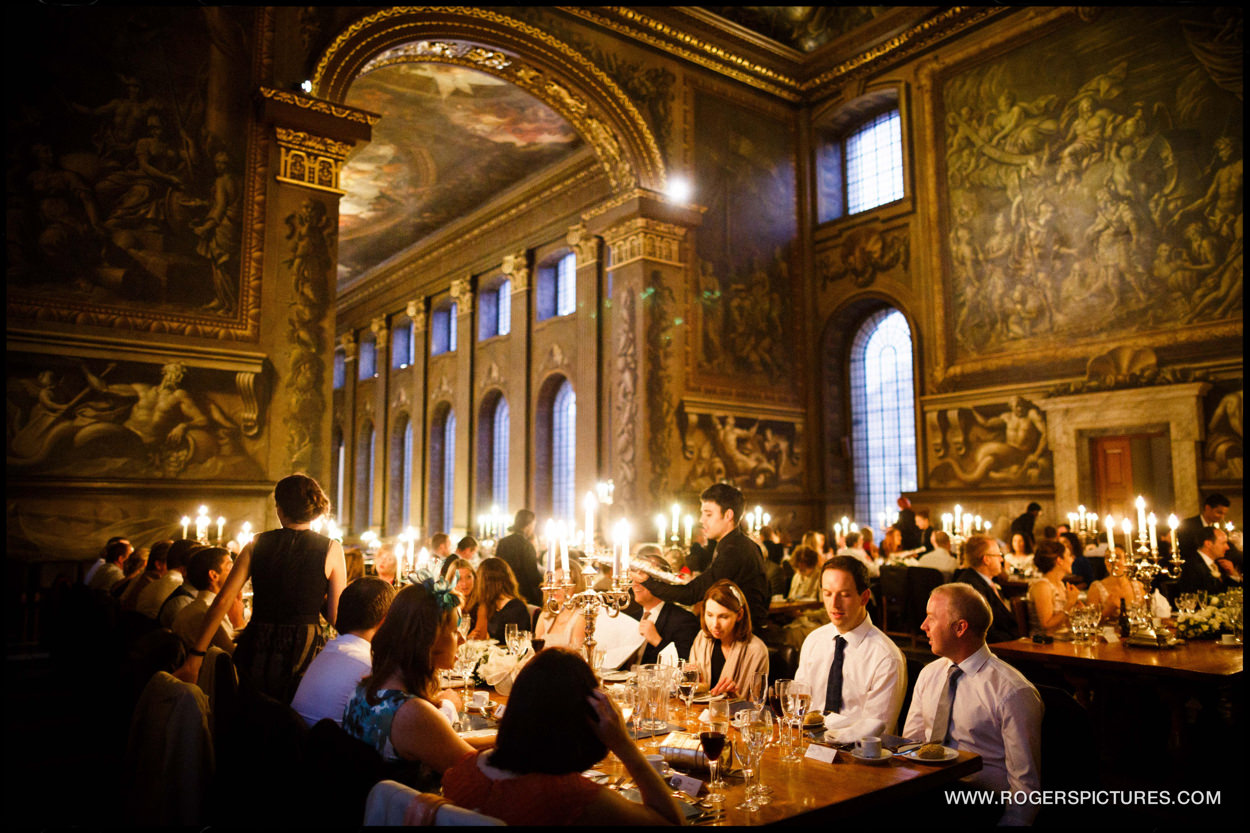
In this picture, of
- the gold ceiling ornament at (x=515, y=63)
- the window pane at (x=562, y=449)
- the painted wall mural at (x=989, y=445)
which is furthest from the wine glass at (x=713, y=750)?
the window pane at (x=562, y=449)

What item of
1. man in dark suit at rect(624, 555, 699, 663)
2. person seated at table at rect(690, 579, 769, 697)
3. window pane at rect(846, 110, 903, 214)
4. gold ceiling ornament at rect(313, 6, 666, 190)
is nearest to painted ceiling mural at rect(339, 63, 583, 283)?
gold ceiling ornament at rect(313, 6, 666, 190)

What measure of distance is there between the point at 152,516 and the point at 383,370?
17.5 m

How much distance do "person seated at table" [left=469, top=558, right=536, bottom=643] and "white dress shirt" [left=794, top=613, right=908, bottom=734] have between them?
212cm

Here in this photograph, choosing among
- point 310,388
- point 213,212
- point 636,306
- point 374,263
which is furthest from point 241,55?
point 374,263

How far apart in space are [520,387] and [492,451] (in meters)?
2.42

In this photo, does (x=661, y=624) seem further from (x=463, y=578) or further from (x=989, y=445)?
(x=989, y=445)

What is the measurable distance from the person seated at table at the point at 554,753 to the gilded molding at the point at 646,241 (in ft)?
38.5

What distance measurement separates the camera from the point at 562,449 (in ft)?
61.7

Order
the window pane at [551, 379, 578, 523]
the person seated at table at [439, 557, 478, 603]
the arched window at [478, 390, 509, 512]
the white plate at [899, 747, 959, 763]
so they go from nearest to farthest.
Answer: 1. the white plate at [899, 747, 959, 763]
2. the person seated at table at [439, 557, 478, 603]
3. the window pane at [551, 379, 578, 523]
4. the arched window at [478, 390, 509, 512]

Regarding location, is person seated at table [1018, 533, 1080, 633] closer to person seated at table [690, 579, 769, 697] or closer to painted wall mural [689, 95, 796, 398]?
person seated at table [690, 579, 769, 697]

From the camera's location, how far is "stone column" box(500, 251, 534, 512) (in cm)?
1883

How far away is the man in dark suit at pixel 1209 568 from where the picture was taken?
663 centimetres

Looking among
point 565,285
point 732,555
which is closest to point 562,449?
point 565,285

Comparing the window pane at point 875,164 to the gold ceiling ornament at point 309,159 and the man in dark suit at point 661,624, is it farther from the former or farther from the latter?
the man in dark suit at point 661,624
